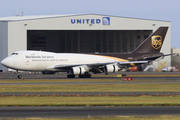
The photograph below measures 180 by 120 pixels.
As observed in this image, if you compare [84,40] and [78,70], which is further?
[84,40]

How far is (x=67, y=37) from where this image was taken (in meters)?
103

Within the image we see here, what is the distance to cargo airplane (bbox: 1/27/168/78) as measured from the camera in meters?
49.9

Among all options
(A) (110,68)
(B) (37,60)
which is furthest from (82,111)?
(B) (37,60)

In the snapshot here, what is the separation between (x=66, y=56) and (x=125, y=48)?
5059 centimetres

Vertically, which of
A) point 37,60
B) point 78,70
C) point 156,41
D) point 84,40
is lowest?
point 78,70

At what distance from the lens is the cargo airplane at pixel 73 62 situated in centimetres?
4991

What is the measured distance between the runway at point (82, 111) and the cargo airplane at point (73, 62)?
30.9 meters

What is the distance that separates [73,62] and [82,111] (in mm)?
35704

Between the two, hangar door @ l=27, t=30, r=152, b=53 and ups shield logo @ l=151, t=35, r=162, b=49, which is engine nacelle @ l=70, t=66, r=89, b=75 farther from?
hangar door @ l=27, t=30, r=152, b=53

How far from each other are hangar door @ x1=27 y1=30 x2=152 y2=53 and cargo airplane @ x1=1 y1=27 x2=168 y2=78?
137ft

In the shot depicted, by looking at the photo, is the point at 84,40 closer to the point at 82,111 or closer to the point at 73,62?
the point at 73,62

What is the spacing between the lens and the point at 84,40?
103m

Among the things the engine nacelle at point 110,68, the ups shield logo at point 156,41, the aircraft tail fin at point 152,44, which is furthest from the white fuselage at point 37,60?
the ups shield logo at point 156,41

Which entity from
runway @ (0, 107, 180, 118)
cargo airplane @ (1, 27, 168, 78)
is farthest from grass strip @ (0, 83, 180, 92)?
cargo airplane @ (1, 27, 168, 78)
